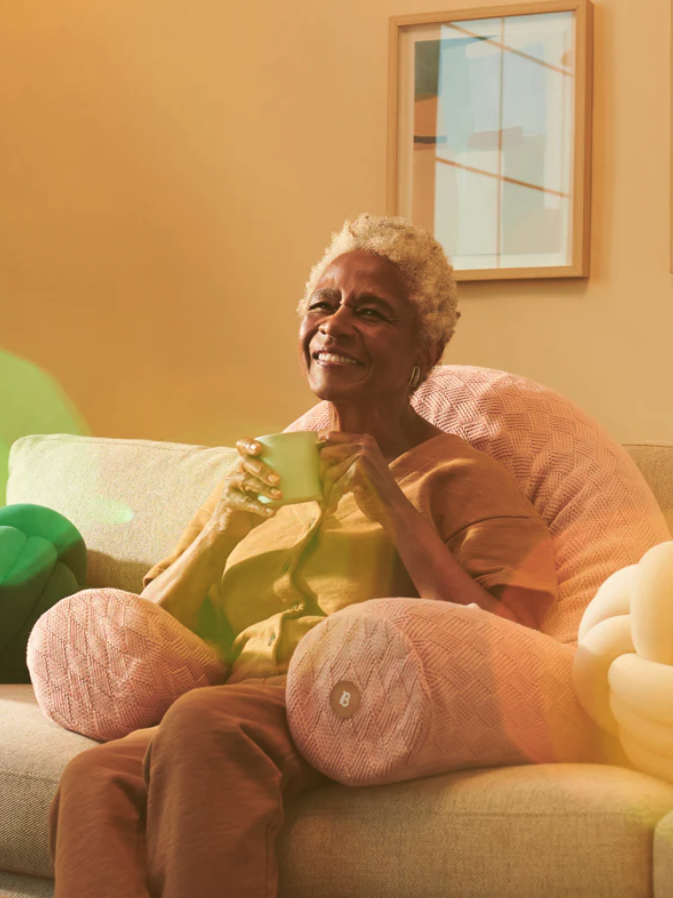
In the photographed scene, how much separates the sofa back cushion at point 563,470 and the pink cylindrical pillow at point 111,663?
21.8 inches

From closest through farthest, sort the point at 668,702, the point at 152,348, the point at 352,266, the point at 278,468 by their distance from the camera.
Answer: the point at 668,702
the point at 278,468
the point at 352,266
the point at 152,348

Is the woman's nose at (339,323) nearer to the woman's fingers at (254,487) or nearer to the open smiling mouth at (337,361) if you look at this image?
the open smiling mouth at (337,361)

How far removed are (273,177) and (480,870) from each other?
2.15m

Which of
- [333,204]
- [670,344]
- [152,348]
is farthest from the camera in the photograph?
[152,348]

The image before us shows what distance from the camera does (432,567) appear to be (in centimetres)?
157

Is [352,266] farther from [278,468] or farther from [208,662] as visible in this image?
[208,662]

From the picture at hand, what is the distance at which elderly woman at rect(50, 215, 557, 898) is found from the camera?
1.17 metres

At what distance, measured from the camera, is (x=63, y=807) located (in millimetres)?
1235

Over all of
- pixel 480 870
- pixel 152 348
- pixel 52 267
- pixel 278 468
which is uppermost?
pixel 52 267

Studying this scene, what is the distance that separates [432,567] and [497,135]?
1451 millimetres

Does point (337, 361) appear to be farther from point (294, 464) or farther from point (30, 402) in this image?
point (30, 402)

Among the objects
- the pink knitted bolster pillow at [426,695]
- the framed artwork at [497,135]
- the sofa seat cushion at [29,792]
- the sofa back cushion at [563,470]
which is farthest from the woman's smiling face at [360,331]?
the framed artwork at [497,135]

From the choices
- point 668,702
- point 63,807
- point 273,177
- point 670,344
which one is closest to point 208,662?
point 63,807

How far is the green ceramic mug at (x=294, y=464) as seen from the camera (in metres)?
1.55
